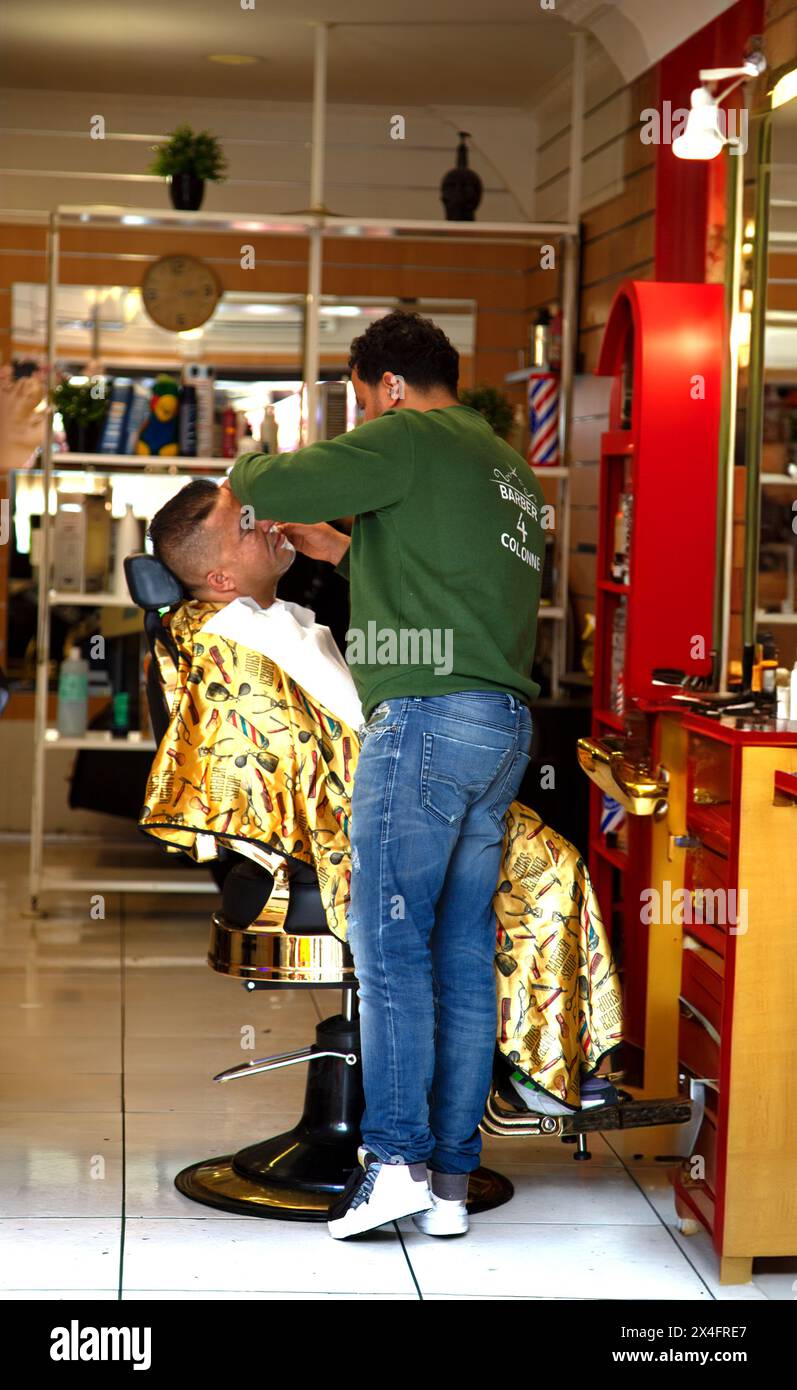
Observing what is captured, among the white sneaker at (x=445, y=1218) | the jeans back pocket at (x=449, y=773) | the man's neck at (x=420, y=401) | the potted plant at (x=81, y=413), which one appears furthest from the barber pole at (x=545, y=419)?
the white sneaker at (x=445, y=1218)

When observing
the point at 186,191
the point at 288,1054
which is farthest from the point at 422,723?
the point at 186,191

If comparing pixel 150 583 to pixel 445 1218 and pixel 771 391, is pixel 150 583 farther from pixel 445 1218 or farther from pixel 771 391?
pixel 771 391

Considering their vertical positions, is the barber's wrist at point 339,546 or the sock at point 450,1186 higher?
the barber's wrist at point 339,546

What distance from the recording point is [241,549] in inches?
115

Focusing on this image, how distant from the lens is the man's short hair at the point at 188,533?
9.42 ft

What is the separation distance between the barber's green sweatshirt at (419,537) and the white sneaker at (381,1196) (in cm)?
75

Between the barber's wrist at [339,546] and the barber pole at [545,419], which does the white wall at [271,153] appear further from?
the barber's wrist at [339,546]

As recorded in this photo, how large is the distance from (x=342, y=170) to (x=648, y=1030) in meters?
4.30

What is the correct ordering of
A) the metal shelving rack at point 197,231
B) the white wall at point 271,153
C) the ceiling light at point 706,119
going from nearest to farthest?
the ceiling light at point 706,119
the metal shelving rack at point 197,231
the white wall at point 271,153

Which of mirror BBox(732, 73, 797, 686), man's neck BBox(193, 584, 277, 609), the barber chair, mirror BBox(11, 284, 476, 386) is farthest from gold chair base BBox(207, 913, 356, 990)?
mirror BBox(11, 284, 476, 386)

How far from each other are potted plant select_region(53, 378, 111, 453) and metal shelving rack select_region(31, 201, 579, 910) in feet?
0.20

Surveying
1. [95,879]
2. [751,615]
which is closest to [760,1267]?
[751,615]

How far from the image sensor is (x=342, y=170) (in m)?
6.55

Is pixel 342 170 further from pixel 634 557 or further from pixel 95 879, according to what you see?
pixel 634 557
